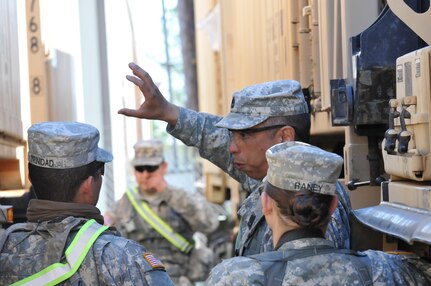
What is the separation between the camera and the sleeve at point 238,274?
3053 mm

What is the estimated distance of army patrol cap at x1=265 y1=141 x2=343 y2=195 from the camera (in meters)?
3.14

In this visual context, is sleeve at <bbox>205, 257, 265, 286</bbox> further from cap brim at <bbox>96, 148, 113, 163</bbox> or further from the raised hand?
the raised hand

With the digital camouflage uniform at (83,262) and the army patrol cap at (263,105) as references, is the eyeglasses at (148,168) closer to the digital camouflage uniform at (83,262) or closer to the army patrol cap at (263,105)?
the army patrol cap at (263,105)

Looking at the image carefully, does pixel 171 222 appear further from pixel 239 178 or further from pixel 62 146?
pixel 62 146

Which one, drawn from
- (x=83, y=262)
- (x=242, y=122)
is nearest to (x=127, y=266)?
(x=83, y=262)

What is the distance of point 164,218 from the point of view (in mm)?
10227

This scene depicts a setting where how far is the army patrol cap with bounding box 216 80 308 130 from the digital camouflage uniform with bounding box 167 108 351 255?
0.27 m

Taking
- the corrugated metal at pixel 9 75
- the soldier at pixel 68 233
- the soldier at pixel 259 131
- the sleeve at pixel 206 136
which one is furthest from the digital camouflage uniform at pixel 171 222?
the soldier at pixel 68 233

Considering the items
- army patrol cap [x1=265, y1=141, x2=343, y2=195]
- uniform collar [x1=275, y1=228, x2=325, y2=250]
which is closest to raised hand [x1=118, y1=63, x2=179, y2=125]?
army patrol cap [x1=265, y1=141, x2=343, y2=195]

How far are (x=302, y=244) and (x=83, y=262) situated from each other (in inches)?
40.6

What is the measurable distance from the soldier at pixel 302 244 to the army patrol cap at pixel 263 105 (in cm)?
108

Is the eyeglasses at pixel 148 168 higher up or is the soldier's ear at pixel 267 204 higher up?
the soldier's ear at pixel 267 204

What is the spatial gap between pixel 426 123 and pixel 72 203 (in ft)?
4.37

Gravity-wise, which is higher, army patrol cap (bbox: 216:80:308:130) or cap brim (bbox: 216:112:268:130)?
army patrol cap (bbox: 216:80:308:130)
